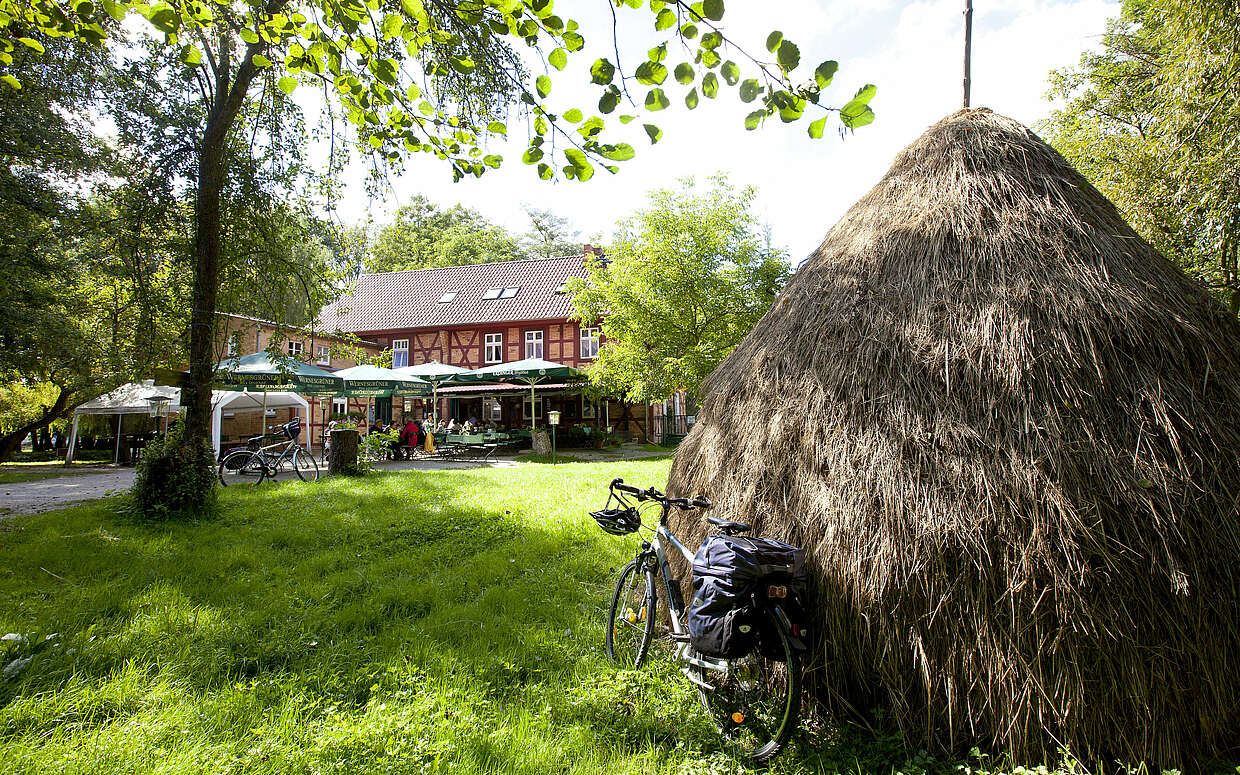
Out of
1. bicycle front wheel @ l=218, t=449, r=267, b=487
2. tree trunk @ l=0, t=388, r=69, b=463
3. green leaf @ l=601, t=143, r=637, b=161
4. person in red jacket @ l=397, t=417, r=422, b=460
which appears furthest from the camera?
person in red jacket @ l=397, t=417, r=422, b=460

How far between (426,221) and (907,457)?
160 feet

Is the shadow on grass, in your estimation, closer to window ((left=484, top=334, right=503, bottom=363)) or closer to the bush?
the bush

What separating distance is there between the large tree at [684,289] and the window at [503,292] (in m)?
10.8

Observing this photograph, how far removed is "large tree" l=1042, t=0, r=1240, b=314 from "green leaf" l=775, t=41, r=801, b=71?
11.8 ft

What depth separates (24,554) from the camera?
18.3 feet

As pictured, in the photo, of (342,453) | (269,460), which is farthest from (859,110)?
(269,460)

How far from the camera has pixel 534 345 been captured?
2788 cm

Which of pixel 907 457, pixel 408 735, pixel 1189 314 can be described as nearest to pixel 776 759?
pixel 907 457

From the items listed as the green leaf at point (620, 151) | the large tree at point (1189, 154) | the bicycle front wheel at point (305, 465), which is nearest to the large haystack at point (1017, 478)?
the green leaf at point (620, 151)

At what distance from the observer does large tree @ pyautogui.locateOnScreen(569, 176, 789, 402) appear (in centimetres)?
1855

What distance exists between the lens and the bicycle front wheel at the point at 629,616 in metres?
3.43

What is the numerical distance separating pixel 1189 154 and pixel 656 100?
6392 millimetres

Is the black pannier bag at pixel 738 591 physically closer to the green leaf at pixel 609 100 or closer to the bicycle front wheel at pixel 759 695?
the bicycle front wheel at pixel 759 695

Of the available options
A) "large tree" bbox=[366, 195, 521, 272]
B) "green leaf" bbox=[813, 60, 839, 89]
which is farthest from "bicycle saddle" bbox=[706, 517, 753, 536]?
"large tree" bbox=[366, 195, 521, 272]
